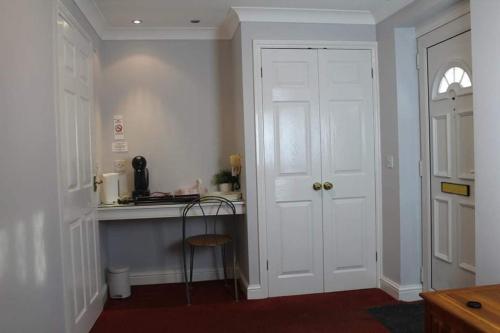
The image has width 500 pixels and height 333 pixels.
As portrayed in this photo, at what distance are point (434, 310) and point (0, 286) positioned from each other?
5.49 ft

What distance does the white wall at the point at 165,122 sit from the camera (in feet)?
12.6

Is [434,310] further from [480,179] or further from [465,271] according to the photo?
[465,271]

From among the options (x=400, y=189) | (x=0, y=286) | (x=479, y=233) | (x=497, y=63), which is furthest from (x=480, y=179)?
(x=0, y=286)

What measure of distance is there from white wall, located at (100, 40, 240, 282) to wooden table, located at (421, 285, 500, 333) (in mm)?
2487

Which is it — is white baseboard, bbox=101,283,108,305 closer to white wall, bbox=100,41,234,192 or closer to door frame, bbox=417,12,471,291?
white wall, bbox=100,41,234,192

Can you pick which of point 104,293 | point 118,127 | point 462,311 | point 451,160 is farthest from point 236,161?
point 462,311

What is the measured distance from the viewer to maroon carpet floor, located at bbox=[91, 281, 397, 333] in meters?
2.90

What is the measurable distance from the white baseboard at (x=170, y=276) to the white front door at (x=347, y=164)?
1131 millimetres

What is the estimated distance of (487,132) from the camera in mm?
2279

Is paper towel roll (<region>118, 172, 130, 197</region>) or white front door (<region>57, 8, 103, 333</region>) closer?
white front door (<region>57, 8, 103, 333</region>)

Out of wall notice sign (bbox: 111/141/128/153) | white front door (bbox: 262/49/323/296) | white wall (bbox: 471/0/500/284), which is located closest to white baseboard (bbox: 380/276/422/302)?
white front door (bbox: 262/49/323/296)

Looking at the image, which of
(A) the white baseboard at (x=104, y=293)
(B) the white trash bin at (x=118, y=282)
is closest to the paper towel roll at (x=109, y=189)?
(B) the white trash bin at (x=118, y=282)

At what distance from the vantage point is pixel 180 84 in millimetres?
3908

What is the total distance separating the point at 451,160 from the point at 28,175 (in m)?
2.66
